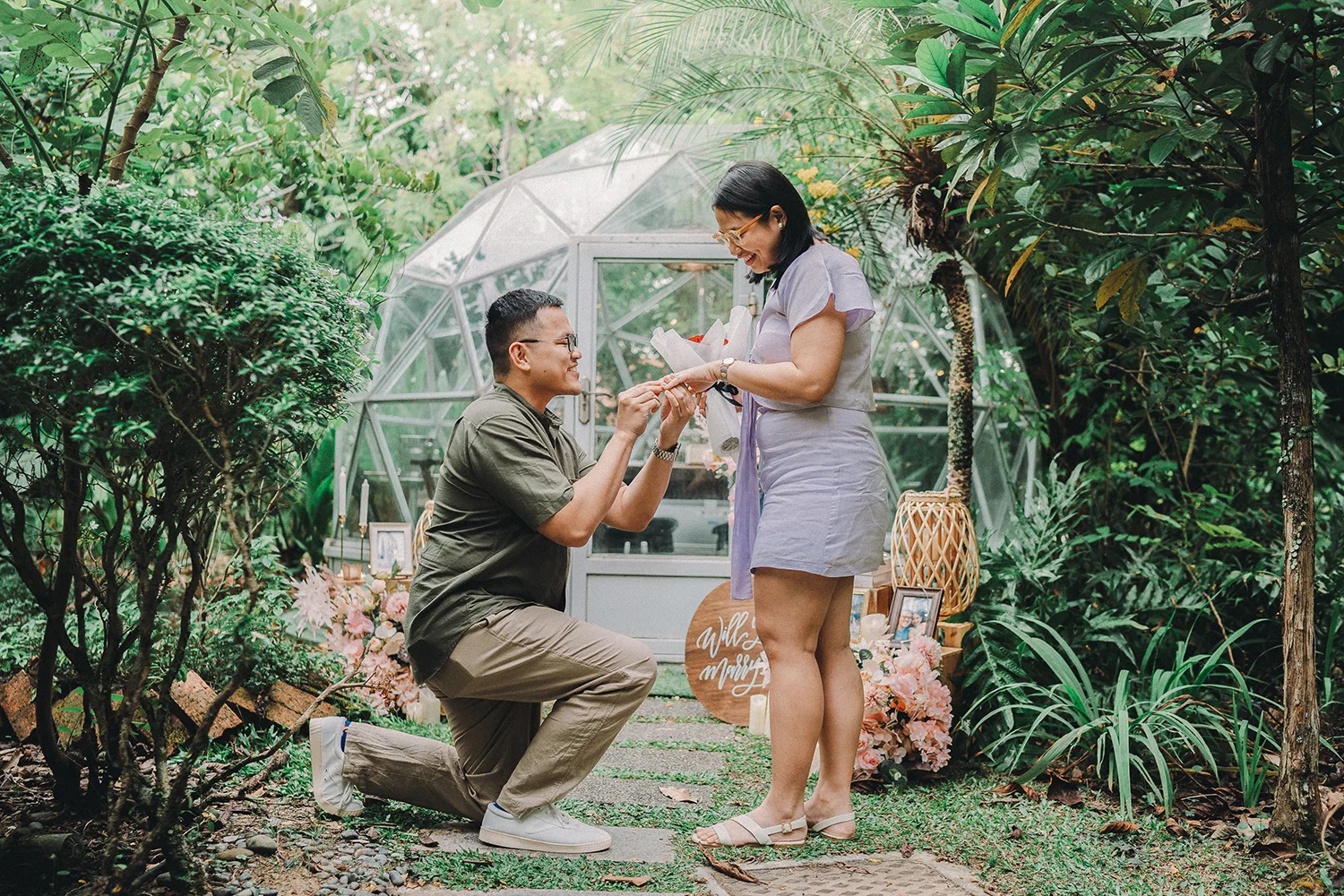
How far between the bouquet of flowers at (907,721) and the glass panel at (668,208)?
3.30 metres

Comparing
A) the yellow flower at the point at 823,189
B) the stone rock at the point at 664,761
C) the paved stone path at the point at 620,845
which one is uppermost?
the yellow flower at the point at 823,189

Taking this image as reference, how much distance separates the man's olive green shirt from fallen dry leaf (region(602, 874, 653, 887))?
678 mm

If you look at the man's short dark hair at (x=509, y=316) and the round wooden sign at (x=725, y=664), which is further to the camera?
the round wooden sign at (x=725, y=664)

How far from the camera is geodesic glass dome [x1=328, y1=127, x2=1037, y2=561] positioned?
590 cm

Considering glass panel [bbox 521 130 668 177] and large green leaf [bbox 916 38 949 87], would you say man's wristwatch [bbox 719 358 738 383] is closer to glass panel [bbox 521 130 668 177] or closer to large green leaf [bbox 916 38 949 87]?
large green leaf [bbox 916 38 949 87]

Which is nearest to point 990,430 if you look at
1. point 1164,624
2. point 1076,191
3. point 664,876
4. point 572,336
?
point 1076,191

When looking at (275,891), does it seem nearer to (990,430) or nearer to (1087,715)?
(1087,715)

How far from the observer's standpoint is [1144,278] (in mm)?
3096

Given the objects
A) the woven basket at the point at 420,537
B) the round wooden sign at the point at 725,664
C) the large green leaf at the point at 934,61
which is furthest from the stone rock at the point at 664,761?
the large green leaf at the point at 934,61

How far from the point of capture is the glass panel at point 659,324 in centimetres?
589

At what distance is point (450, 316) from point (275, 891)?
4.67 meters

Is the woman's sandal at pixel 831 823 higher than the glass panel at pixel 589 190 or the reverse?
the reverse

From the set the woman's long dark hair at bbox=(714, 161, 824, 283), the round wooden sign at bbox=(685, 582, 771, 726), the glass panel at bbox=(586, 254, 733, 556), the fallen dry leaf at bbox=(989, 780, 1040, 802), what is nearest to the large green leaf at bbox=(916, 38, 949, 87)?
the woman's long dark hair at bbox=(714, 161, 824, 283)

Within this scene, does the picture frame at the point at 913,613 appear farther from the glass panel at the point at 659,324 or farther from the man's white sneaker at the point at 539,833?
the glass panel at the point at 659,324
